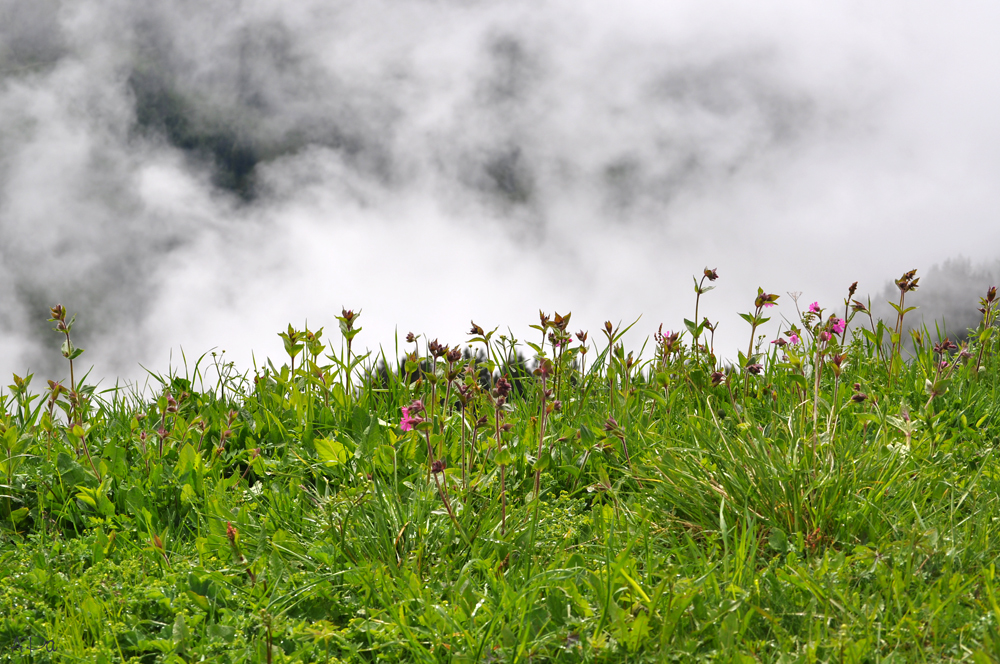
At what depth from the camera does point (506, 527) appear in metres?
2.97

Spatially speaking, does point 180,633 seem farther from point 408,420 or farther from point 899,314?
point 899,314

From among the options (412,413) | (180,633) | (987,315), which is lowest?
(180,633)

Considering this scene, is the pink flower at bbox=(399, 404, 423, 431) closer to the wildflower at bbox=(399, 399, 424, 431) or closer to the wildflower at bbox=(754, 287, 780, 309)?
the wildflower at bbox=(399, 399, 424, 431)

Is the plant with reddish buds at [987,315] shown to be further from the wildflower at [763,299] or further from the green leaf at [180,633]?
the green leaf at [180,633]

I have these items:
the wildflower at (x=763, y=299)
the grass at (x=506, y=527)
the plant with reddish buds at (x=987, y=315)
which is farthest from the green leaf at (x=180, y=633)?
the plant with reddish buds at (x=987, y=315)

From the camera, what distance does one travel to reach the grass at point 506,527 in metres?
2.37

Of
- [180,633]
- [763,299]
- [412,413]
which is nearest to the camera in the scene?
[180,633]

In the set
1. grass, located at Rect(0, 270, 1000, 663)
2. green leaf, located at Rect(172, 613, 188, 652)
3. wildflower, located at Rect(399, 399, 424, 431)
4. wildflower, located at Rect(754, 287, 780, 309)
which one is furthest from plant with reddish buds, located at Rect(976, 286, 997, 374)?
green leaf, located at Rect(172, 613, 188, 652)

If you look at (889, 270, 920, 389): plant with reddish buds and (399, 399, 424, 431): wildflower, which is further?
(889, 270, 920, 389): plant with reddish buds

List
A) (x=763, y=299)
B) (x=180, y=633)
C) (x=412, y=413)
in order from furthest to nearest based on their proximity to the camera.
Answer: (x=763, y=299) → (x=412, y=413) → (x=180, y=633)

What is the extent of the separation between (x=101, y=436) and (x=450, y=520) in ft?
7.92

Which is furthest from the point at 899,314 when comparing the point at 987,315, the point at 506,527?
the point at 506,527

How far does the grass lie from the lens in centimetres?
237

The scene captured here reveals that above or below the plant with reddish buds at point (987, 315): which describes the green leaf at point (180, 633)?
below
